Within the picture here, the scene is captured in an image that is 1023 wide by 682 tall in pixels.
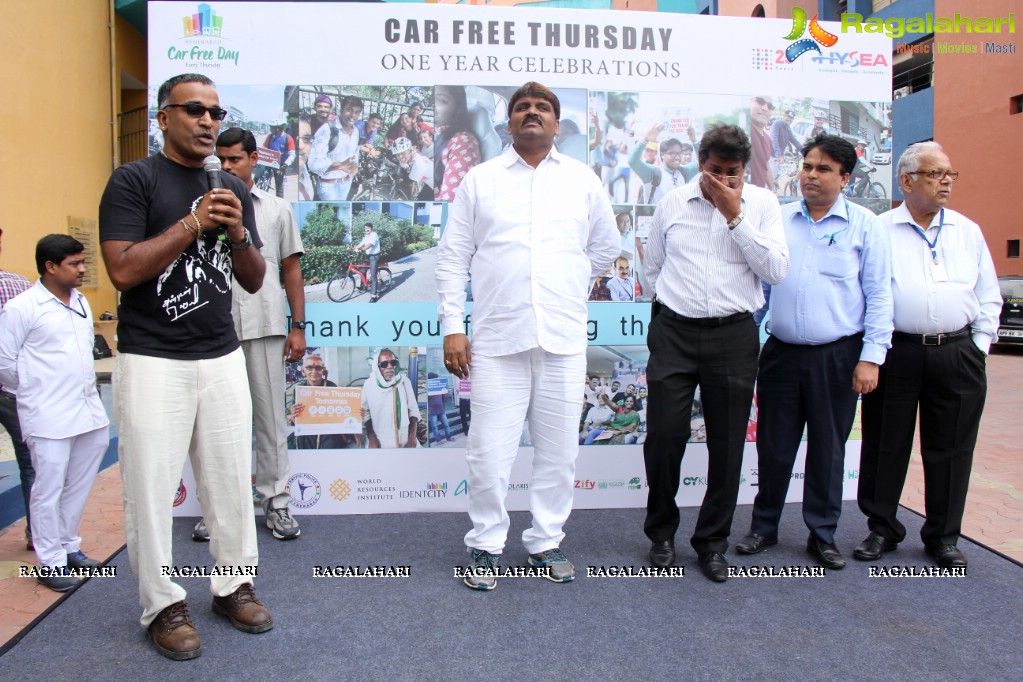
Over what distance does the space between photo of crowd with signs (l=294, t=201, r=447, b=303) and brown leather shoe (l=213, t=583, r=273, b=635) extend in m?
1.67

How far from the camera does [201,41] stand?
3.82m

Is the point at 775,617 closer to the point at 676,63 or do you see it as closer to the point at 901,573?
the point at 901,573

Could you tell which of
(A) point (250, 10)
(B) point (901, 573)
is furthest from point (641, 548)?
(A) point (250, 10)

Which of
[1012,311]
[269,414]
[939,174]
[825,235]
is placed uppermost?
[939,174]

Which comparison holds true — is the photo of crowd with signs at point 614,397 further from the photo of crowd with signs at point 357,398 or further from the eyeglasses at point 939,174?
the eyeglasses at point 939,174

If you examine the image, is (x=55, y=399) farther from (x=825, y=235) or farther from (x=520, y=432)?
(x=825, y=235)

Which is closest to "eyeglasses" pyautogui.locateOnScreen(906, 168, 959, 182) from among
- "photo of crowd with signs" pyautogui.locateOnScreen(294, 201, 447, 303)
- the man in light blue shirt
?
the man in light blue shirt

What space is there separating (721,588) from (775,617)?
0.31m

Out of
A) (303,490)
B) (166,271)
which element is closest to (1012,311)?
(303,490)

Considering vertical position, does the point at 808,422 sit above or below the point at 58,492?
above

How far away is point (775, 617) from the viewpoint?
9.18 feet

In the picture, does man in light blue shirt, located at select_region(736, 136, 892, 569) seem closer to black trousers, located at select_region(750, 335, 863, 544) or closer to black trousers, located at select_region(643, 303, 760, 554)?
black trousers, located at select_region(750, 335, 863, 544)

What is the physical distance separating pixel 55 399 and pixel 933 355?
3808 mm

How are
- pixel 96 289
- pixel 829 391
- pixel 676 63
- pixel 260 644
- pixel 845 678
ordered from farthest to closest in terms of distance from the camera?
pixel 96 289 → pixel 676 63 → pixel 829 391 → pixel 260 644 → pixel 845 678
